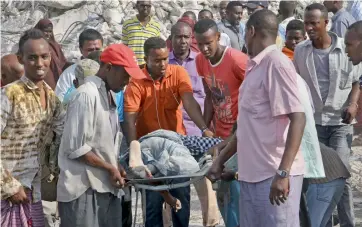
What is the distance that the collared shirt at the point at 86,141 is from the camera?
17.9ft

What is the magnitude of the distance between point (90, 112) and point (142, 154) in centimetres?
80

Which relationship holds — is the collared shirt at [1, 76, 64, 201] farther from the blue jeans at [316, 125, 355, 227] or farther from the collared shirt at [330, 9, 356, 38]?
the collared shirt at [330, 9, 356, 38]

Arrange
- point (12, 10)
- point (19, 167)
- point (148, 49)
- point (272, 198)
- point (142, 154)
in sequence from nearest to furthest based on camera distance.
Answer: point (272, 198), point (19, 167), point (142, 154), point (148, 49), point (12, 10)

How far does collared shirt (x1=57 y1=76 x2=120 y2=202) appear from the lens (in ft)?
17.9

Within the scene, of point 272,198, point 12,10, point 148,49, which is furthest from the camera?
point 12,10

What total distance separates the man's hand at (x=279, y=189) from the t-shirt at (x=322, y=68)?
107 inches

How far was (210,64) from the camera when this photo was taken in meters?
7.02

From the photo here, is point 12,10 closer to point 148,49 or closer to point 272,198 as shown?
point 148,49

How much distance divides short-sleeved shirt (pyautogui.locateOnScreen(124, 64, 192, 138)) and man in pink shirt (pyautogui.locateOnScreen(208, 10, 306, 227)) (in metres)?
1.82

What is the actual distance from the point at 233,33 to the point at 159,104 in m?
5.01

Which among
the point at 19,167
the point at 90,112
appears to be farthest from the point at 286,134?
the point at 19,167

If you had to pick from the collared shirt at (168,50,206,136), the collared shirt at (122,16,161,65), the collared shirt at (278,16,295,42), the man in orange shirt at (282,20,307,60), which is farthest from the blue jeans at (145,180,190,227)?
the collared shirt at (122,16,161,65)

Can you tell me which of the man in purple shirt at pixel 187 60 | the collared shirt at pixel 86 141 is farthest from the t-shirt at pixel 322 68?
the collared shirt at pixel 86 141

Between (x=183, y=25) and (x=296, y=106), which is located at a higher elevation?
(x=183, y=25)
